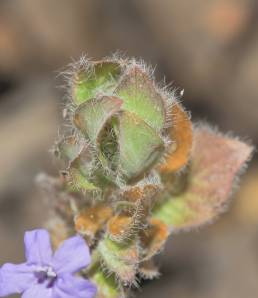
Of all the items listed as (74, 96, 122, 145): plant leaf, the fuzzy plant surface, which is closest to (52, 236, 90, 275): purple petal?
the fuzzy plant surface

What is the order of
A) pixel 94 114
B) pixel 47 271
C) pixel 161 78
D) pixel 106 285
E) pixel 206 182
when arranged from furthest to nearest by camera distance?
pixel 161 78, pixel 206 182, pixel 106 285, pixel 47 271, pixel 94 114

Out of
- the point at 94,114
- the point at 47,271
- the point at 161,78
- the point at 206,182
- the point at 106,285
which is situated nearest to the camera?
the point at 94,114

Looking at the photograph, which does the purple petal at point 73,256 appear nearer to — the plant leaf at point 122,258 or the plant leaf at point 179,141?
the plant leaf at point 122,258

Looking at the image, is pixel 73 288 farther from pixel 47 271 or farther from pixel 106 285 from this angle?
pixel 106 285

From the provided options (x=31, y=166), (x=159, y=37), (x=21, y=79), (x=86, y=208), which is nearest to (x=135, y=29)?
(x=159, y=37)

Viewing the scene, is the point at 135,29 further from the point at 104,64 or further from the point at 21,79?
the point at 104,64

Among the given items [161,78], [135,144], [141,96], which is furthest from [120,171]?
[161,78]

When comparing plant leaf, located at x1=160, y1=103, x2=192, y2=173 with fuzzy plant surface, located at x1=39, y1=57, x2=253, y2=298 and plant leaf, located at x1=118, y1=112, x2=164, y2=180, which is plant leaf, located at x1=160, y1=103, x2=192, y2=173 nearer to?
fuzzy plant surface, located at x1=39, y1=57, x2=253, y2=298

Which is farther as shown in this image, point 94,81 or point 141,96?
point 94,81
